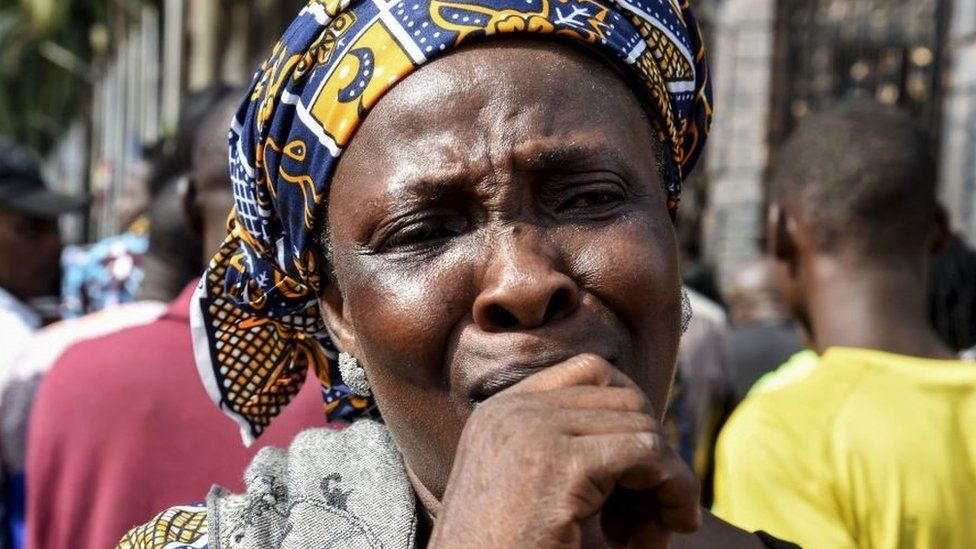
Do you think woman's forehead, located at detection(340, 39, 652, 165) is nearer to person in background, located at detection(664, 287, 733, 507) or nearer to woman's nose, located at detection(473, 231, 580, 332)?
woman's nose, located at detection(473, 231, 580, 332)

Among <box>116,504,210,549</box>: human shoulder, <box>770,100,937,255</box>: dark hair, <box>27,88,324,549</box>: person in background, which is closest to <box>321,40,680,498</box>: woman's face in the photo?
<box>116,504,210,549</box>: human shoulder

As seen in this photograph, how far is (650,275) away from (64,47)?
46.6 metres

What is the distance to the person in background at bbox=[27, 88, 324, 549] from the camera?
3.14 m

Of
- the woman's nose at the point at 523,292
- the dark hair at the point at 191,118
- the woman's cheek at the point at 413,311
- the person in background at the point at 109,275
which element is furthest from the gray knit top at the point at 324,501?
the person in background at the point at 109,275

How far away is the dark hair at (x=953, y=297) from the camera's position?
4434mm

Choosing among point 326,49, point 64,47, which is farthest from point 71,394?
point 64,47

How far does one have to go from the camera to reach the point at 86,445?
3232 mm

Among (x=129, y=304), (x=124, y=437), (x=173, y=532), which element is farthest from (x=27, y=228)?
(x=173, y=532)

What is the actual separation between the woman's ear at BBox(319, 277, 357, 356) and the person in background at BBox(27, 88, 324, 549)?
42.1 inches

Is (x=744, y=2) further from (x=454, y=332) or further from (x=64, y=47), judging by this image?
(x=64, y=47)

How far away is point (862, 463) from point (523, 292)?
5.18 feet

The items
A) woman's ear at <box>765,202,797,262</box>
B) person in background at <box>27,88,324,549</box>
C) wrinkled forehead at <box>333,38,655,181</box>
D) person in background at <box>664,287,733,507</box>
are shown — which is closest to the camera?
wrinkled forehead at <box>333,38,655,181</box>

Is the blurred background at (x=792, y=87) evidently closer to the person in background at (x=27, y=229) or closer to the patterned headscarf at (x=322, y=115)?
the person in background at (x=27, y=229)

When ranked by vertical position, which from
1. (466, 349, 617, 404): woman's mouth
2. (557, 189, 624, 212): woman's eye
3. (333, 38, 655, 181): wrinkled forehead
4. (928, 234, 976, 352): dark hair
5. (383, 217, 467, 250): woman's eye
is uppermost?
(333, 38, 655, 181): wrinkled forehead
